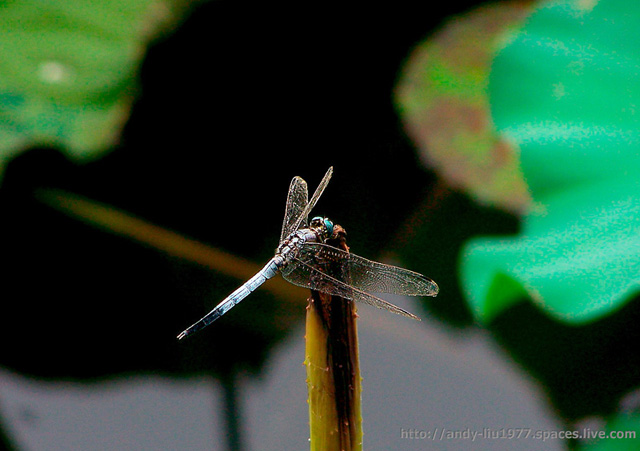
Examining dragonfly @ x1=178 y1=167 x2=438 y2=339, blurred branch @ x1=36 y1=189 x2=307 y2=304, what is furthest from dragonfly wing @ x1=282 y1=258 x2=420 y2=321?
blurred branch @ x1=36 y1=189 x2=307 y2=304

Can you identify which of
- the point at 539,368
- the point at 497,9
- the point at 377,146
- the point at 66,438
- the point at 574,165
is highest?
the point at 497,9

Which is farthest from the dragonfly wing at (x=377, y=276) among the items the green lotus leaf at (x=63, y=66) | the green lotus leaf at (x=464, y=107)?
the green lotus leaf at (x=63, y=66)

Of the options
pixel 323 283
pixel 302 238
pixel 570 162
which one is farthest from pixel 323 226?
pixel 570 162

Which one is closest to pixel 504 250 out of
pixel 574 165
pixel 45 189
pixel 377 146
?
pixel 574 165

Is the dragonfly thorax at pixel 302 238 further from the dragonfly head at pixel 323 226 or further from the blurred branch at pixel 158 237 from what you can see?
the blurred branch at pixel 158 237

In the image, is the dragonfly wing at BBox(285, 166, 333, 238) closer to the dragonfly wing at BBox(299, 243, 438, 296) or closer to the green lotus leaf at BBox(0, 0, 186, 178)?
the dragonfly wing at BBox(299, 243, 438, 296)

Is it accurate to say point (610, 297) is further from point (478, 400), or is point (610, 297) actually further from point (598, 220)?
point (478, 400)
